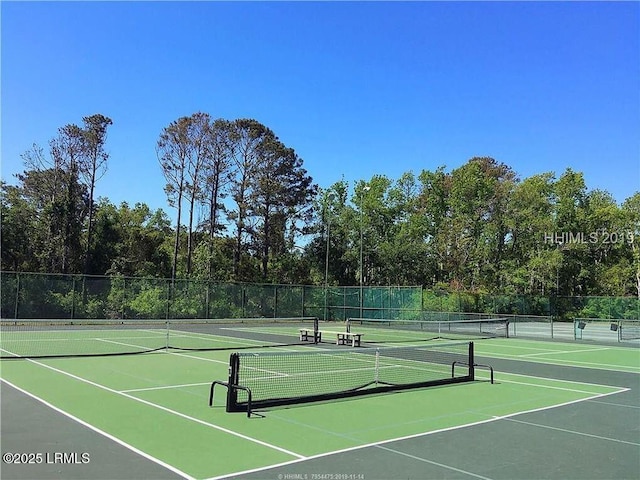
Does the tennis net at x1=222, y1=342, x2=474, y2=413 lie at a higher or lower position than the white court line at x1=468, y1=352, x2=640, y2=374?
higher

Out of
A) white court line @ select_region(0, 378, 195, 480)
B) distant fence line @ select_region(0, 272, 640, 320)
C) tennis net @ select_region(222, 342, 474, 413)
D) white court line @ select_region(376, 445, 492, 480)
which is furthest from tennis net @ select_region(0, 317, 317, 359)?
white court line @ select_region(376, 445, 492, 480)

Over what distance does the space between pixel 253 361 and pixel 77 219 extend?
34.6 m

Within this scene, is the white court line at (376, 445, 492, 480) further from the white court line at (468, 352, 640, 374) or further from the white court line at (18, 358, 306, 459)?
the white court line at (468, 352, 640, 374)

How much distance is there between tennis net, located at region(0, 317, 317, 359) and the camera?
17.0 metres

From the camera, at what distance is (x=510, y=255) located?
57.5 meters

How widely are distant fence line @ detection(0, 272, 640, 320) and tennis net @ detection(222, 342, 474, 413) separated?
1789 cm

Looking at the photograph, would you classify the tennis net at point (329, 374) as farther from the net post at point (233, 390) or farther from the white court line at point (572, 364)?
the white court line at point (572, 364)

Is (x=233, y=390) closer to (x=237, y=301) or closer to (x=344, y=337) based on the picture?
(x=344, y=337)

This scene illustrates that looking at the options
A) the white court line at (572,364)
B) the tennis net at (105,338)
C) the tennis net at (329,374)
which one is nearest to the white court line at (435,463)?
the tennis net at (329,374)

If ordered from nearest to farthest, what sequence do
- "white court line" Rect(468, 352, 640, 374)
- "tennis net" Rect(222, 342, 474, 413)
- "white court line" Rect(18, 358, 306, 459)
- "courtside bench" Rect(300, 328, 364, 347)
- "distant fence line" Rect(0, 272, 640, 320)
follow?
"white court line" Rect(18, 358, 306, 459)
"tennis net" Rect(222, 342, 474, 413)
"white court line" Rect(468, 352, 640, 374)
"courtside bench" Rect(300, 328, 364, 347)
"distant fence line" Rect(0, 272, 640, 320)

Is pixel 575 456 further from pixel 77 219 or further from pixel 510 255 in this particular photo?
pixel 510 255

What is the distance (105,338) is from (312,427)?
16.5m

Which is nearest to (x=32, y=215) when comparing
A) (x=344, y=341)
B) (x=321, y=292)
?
(x=321, y=292)

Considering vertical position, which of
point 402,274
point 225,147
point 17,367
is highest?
point 225,147
